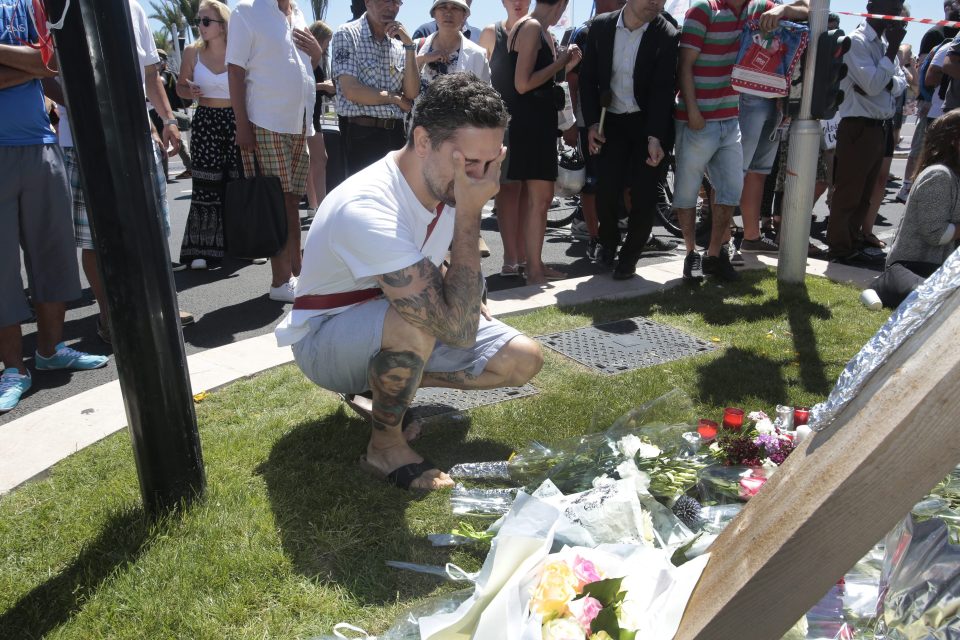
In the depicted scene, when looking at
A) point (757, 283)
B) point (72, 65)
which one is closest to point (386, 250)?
point (72, 65)

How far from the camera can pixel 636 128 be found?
17.9 feet

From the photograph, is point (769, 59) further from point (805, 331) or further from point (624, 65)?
point (805, 331)

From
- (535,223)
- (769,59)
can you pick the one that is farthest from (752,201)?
(535,223)

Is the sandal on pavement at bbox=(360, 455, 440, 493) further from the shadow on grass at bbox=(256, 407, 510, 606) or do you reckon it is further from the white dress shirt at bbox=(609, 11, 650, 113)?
the white dress shirt at bbox=(609, 11, 650, 113)

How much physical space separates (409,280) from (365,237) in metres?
0.20

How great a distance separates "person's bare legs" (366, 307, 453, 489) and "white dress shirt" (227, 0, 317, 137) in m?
2.63

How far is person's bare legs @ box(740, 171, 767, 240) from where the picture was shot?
6249 millimetres

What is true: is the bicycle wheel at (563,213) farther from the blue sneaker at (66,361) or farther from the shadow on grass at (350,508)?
the shadow on grass at (350,508)

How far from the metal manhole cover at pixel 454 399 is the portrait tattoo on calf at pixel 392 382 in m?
0.55

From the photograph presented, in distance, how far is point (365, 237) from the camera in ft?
8.14

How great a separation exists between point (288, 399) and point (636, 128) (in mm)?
3329

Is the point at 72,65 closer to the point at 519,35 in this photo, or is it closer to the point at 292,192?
the point at 292,192

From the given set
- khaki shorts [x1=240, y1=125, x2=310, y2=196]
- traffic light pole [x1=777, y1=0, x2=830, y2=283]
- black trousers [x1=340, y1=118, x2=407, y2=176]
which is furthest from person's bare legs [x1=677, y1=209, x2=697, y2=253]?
khaki shorts [x1=240, y1=125, x2=310, y2=196]

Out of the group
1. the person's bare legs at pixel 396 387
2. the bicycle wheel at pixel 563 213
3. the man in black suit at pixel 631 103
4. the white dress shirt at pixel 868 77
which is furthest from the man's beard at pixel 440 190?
the bicycle wheel at pixel 563 213
